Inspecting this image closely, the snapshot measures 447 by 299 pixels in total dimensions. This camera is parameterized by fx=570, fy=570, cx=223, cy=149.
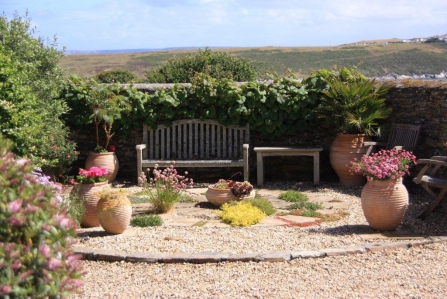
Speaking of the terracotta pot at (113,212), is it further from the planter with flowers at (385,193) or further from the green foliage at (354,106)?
the green foliage at (354,106)

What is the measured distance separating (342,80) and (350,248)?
15.3ft

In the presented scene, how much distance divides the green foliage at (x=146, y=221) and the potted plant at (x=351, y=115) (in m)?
3.52

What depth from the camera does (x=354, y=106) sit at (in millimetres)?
8797

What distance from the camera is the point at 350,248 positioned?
5.32 m

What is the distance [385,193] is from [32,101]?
4.47 meters

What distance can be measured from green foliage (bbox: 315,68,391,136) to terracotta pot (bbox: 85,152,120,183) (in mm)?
3407

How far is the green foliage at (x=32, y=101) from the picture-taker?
272 inches

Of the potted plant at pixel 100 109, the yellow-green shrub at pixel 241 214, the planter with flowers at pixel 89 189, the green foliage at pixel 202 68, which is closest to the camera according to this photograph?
the planter with flowers at pixel 89 189

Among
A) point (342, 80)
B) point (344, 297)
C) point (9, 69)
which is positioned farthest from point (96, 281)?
point (342, 80)

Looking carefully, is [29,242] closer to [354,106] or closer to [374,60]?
[354,106]

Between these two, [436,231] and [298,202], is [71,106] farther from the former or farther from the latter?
[436,231]

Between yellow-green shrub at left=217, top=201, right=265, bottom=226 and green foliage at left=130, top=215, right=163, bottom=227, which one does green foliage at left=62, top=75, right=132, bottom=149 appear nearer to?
green foliage at left=130, top=215, right=163, bottom=227

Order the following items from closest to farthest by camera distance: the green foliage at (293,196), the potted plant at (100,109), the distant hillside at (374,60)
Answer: the green foliage at (293,196), the potted plant at (100,109), the distant hillside at (374,60)

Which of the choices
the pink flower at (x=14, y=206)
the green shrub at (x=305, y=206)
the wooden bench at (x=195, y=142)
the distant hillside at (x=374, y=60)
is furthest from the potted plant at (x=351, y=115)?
the distant hillside at (x=374, y=60)
